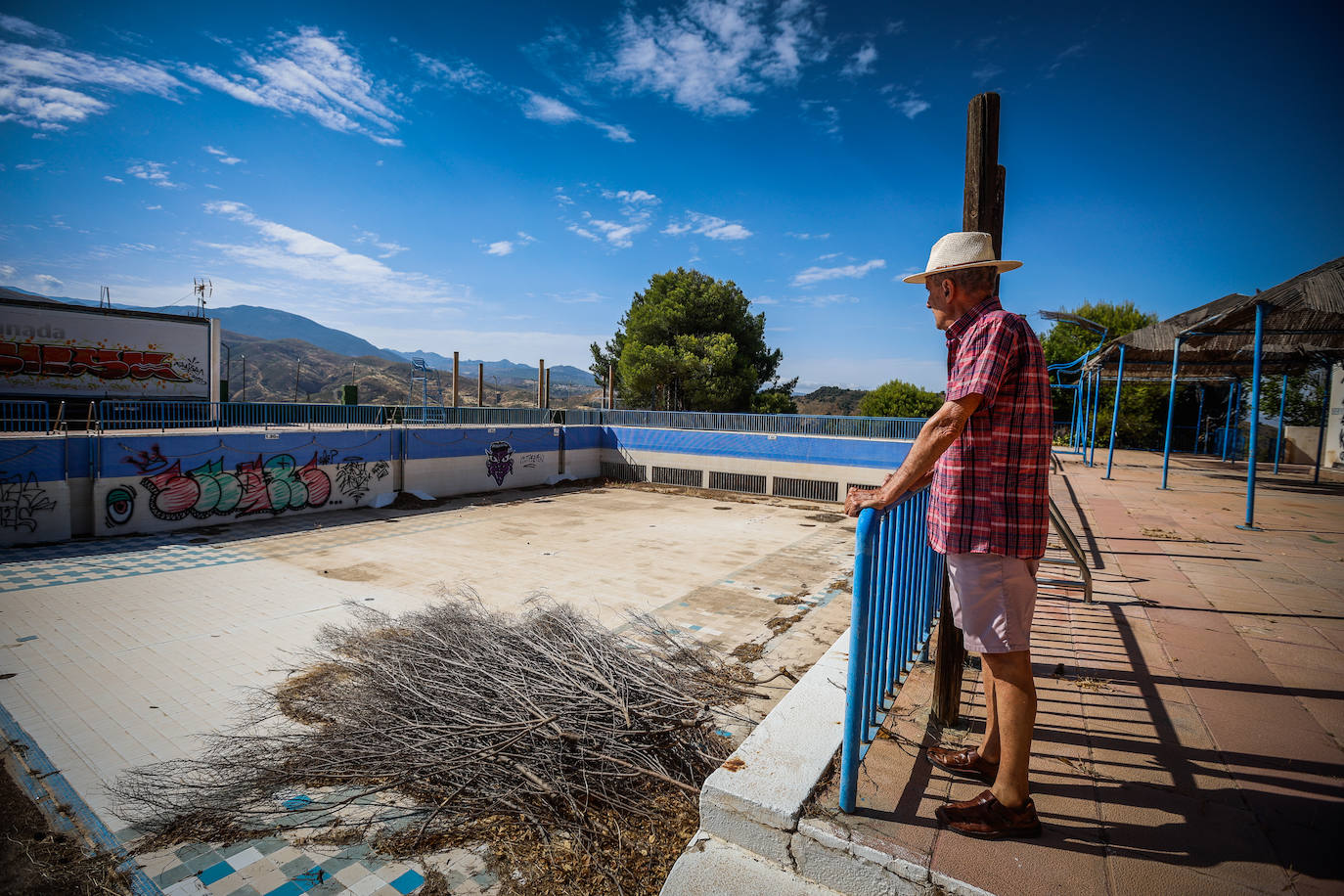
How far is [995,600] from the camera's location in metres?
1.91

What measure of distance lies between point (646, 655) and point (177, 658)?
441 cm

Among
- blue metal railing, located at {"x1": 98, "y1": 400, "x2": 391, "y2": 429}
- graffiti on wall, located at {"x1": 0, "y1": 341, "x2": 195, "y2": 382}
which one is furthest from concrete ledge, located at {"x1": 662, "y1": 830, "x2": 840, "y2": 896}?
graffiti on wall, located at {"x1": 0, "y1": 341, "x2": 195, "y2": 382}

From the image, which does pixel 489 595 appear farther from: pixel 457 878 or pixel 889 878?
pixel 889 878

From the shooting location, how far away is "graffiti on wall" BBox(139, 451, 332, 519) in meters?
10.9

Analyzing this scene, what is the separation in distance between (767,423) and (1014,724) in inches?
647

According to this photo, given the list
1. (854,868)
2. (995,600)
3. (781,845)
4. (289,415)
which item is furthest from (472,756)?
(289,415)

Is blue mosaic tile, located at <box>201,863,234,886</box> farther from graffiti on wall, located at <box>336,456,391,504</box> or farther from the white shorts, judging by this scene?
graffiti on wall, located at <box>336,456,391,504</box>

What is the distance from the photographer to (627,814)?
10.1ft

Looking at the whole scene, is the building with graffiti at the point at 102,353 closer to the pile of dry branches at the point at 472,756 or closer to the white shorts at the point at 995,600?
the pile of dry branches at the point at 472,756

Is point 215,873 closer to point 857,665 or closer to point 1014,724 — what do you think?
point 857,665

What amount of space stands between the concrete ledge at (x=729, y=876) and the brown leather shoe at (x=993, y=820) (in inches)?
18.2

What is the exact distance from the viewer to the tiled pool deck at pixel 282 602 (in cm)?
299

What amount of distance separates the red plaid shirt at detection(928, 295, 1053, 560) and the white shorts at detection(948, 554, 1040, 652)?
52mm

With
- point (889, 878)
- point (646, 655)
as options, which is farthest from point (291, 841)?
point (889, 878)
